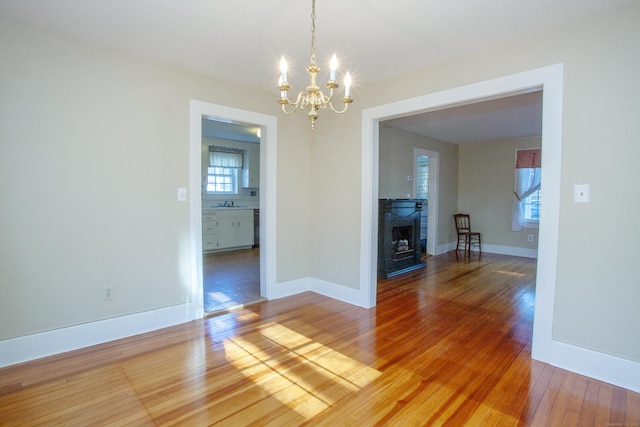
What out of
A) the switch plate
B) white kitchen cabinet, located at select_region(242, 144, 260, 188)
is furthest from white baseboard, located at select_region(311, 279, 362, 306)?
white kitchen cabinet, located at select_region(242, 144, 260, 188)

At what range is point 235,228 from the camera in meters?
6.94

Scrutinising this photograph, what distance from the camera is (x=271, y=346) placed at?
2611mm

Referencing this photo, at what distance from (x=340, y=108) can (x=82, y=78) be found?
2.50 m

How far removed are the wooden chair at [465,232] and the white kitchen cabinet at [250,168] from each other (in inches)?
193

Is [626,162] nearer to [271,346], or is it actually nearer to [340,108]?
[340,108]

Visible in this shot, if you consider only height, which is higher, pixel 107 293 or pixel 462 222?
pixel 462 222

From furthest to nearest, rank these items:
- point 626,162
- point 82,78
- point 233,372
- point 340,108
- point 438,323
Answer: point 340,108 → point 438,323 → point 82,78 → point 233,372 → point 626,162

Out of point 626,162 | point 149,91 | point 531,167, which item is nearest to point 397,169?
point 531,167

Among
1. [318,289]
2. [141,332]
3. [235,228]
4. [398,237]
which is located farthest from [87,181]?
[235,228]

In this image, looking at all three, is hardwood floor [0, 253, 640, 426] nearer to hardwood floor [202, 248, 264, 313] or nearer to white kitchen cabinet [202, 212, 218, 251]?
hardwood floor [202, 248, 264, 313]

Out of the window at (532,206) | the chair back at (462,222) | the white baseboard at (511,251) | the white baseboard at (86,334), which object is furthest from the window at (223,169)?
the window at (532,206)

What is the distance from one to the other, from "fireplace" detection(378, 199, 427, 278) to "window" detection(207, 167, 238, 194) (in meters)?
4.29

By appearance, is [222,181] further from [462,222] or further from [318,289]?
[462,222]

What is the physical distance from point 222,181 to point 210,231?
1.52 metres
